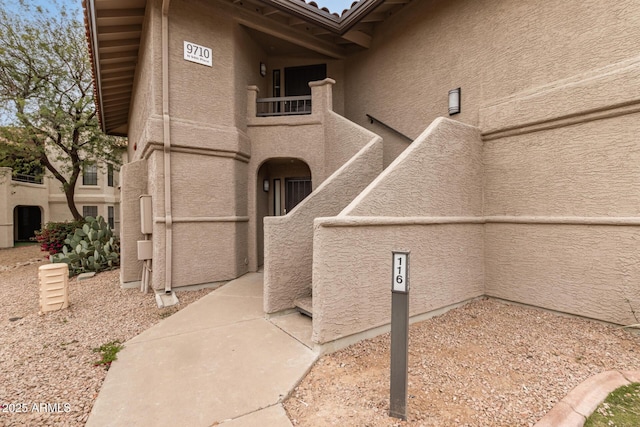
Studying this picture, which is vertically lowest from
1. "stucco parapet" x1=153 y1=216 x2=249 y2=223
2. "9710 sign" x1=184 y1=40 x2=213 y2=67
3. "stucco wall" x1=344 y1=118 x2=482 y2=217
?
"stucco parapet" x1=153 y1=216 x2=249 y2=223

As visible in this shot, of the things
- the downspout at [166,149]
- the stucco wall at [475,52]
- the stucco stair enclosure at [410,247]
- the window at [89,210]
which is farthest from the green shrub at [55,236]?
the stucco wall at [475,52]

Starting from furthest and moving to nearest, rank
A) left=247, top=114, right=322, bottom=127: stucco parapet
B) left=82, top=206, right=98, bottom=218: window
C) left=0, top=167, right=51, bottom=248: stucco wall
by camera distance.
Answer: left=82, top=206, right=98, bottom=218: window < left=0, top=167, right=51, bottom=248: stucco wall < left=247, top=114, right=322, bottom=127: stucco parapet

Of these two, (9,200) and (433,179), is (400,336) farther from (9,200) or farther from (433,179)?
(9,200)

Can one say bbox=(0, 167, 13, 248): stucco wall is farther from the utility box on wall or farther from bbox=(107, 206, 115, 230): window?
the utility box on wall

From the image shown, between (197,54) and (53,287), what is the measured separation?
5.71 m

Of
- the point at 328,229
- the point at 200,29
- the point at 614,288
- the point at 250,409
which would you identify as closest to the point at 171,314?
the point at 250,409

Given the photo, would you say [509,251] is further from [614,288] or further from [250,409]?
[250,409]

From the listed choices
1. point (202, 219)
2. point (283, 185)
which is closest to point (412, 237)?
point (202, 219)

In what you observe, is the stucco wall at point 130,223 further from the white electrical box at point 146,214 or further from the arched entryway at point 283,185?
the arched entryway at point 283,185

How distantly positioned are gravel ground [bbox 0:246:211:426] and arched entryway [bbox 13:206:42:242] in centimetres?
1785

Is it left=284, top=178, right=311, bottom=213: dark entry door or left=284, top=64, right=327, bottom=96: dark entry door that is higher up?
left=284, top=64, right=327, bottom=96: dark entry door

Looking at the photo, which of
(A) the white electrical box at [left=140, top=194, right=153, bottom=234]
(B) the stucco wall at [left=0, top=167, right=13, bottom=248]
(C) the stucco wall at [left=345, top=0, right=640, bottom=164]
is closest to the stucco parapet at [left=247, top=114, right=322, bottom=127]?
(C) the stucco wall at [left=345, top=0, right=640, bottom=164]

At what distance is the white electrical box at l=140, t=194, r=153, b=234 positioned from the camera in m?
6.64

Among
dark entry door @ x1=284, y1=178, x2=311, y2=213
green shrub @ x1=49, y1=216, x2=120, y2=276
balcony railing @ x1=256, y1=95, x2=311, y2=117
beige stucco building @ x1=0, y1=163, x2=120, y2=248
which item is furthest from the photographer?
beige stucco building @ x1=0, y1=163, x2=120, y2=248
